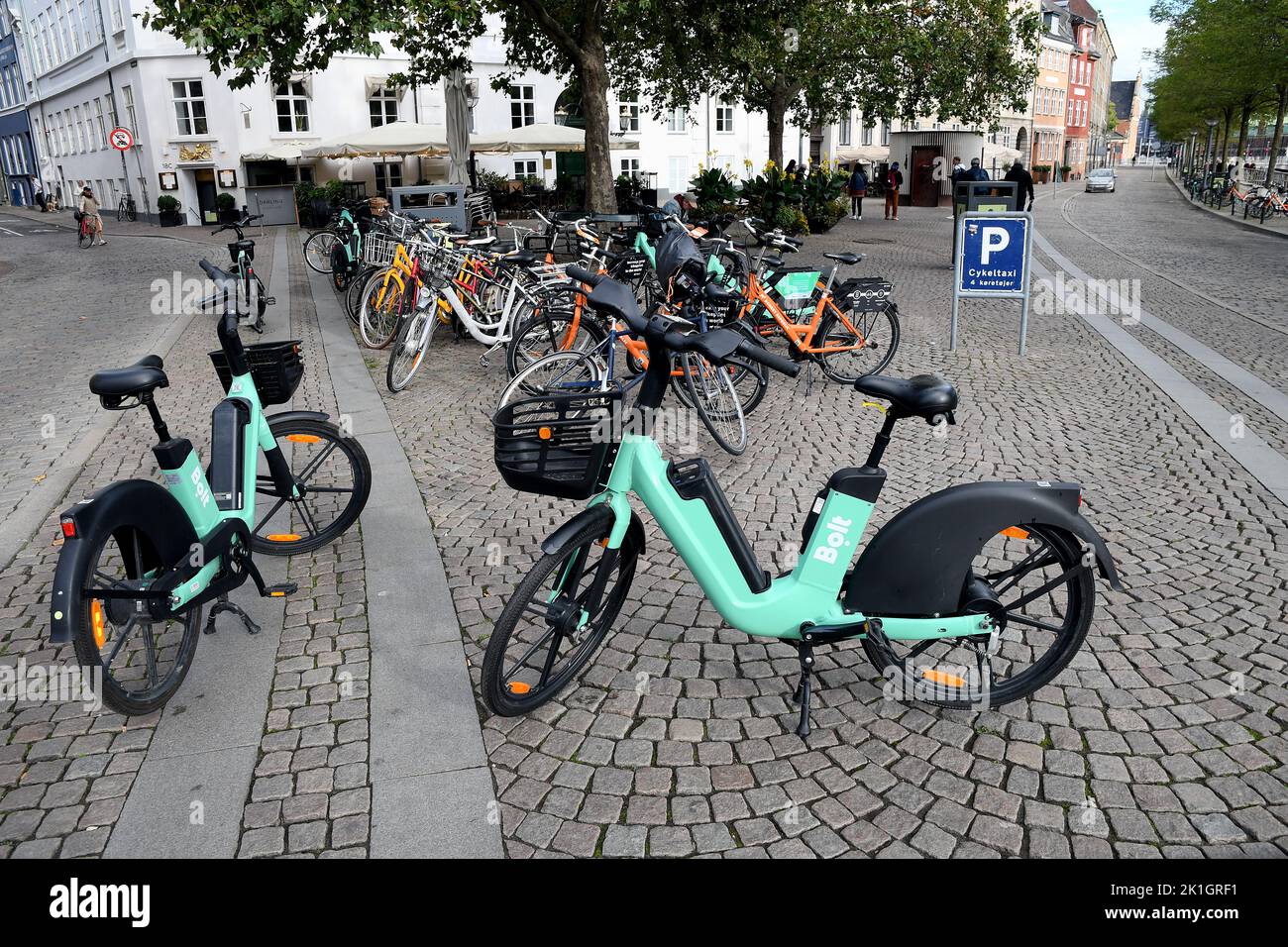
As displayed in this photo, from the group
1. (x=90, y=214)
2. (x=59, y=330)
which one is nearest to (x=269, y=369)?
(x=59, y=330)

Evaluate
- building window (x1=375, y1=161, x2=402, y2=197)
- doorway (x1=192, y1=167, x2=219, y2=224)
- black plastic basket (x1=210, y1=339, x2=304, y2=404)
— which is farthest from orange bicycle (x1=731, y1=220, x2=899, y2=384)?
doorway (x1=192, y1=167, x2=219, y2=224)

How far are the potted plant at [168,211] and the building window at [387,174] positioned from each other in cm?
633

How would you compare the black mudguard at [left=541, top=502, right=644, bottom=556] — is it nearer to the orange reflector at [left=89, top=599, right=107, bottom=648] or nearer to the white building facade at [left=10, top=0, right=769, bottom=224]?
the orange reflector at [left=89, top=599, right=107, bottom=648]

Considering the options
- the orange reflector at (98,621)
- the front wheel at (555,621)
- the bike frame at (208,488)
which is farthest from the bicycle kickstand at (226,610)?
the front wheel at (555,621)

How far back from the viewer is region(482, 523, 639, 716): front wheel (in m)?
3.07

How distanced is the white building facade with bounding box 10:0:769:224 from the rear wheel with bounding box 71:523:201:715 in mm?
27142

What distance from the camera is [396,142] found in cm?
2473

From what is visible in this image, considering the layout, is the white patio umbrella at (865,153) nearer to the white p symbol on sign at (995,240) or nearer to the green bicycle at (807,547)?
the white p symbol on sign at (995,240)

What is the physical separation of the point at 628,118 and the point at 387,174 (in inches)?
390

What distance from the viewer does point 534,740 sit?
10.5ft

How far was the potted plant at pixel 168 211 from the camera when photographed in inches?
1200
